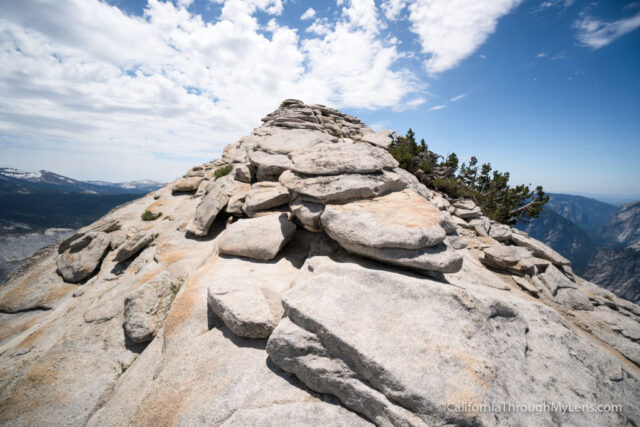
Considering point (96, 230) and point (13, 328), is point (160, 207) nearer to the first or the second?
point (96, 230)

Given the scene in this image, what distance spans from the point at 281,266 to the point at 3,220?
254 meters

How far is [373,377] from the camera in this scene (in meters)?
5.89

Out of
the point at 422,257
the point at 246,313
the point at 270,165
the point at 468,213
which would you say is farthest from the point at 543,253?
the point at 246,313

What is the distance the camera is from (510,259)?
49.6ft

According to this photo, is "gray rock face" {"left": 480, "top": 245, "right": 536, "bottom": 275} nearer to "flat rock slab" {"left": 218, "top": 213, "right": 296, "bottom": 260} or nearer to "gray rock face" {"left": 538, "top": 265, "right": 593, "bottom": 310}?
"gray rock face" {"left": 538, "top": 265, "right": 593, "bottom": 310}

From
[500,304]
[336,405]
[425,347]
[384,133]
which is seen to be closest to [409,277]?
[425,347]

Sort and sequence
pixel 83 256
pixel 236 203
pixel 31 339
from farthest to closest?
pixel 83 256, pixel 236 203, pixel 31 339

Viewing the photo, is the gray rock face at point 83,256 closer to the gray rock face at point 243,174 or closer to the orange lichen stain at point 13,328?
the orange lichen stain at point 13,328

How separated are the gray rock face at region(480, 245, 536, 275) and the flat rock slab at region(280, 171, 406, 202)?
366 inches

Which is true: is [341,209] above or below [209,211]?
above

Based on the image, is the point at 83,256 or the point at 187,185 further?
the point at 187,185

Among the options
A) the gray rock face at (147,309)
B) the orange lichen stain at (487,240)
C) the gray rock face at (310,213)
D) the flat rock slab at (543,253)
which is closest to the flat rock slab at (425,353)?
the gray rock face at (310,213)

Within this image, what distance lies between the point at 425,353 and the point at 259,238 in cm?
856

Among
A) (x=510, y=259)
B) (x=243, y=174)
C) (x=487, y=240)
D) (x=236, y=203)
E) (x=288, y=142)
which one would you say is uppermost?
(x=288, y=142)
